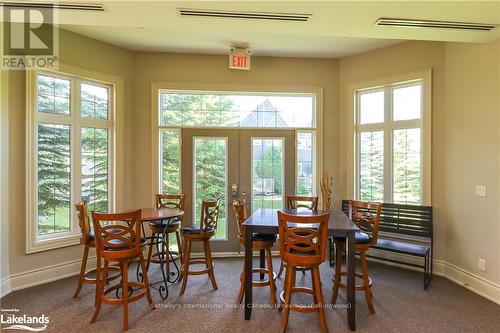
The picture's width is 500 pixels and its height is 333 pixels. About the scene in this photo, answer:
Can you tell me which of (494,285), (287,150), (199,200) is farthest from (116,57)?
(494,285)

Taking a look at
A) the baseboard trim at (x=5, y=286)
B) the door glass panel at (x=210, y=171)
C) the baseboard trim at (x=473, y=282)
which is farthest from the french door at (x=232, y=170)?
the baseboard trim at (x=473, y=282)

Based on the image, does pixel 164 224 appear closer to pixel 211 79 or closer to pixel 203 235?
pixel 203 235

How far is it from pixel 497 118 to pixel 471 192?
2.84ft

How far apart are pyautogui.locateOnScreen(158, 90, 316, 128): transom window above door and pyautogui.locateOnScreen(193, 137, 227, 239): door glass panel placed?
31cm

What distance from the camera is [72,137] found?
3.70m

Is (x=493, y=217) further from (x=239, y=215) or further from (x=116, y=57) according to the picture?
(x=116, y=57)

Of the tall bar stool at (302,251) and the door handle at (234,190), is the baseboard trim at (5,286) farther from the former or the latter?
the tall bar stool at (302,251)

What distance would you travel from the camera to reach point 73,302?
9.52 feet

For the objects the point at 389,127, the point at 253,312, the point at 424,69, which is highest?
the point at 424,69

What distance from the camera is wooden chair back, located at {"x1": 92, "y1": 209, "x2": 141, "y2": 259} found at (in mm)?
2449

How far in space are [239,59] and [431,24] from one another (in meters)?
2.31

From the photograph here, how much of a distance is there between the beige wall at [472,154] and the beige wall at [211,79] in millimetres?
1525

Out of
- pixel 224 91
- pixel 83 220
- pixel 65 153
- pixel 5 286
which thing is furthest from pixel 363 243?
pixel 5 286

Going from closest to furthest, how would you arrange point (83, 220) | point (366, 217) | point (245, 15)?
1. point (245, 15)
2. point (83, 220)
3. point (366, 217)
